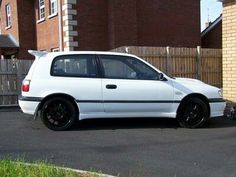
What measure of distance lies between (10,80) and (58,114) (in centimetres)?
658

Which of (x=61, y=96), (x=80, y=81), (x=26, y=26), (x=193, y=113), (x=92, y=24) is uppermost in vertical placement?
(x=26, y=26)

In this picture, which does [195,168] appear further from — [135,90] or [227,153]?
[135,90]

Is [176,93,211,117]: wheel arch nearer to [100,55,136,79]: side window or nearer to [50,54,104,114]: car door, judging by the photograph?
[100,55,136,79]: side window

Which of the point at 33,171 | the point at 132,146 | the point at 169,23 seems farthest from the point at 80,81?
the point at 169,23

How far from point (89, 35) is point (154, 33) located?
3.65 metres

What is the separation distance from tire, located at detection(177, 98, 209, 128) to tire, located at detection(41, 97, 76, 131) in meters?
2.50

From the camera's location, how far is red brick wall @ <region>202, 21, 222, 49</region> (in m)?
24.5

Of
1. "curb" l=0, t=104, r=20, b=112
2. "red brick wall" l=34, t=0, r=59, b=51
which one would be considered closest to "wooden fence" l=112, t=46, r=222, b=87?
"curb" l=0, t=104, r=20, b=112

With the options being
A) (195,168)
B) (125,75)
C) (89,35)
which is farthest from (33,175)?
(89,35)

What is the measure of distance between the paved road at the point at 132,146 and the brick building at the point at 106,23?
10683mm

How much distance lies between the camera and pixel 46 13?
25719 mm

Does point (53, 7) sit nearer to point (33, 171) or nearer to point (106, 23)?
point (106, 23)

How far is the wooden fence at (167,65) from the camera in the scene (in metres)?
16.4

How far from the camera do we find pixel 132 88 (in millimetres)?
10555
